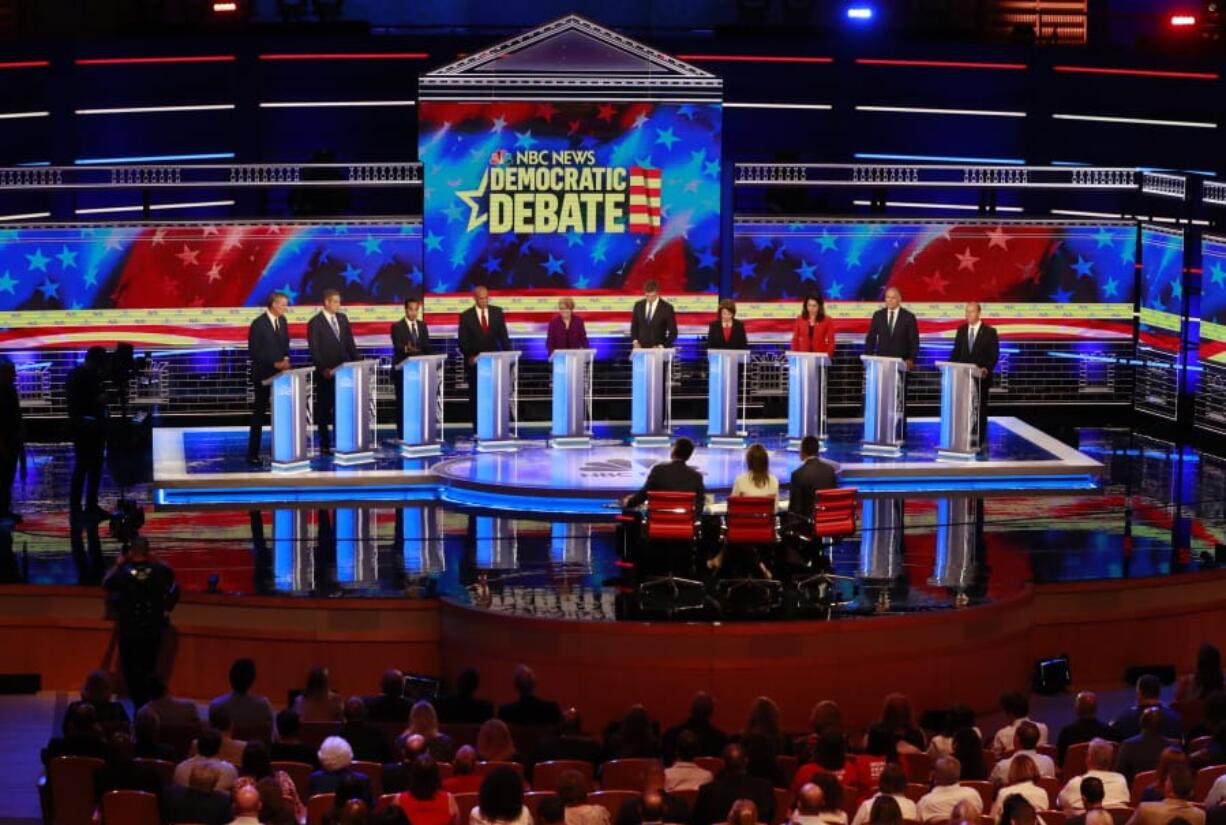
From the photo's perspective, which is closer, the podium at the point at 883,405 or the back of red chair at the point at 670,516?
the back of red chair at the point at 670,516

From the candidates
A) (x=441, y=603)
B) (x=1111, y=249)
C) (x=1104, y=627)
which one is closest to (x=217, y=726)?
(x=441, y=603)

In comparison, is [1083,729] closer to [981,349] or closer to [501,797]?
[501,797]

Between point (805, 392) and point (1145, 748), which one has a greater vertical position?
point (805, 392)

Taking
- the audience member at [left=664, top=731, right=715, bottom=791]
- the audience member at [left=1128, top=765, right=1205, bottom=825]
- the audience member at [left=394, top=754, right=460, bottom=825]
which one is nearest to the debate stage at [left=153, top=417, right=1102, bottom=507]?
the audience member at [left=664, top=731, right=715, bottom=791]

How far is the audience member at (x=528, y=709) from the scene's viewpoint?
1152 cm

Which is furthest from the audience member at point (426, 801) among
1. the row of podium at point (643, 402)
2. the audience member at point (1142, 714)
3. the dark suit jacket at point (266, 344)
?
the row of podium at point (643, 402)

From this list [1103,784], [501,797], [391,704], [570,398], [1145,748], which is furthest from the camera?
[570,398]

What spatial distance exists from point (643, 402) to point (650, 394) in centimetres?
10

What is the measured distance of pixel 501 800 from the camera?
8.78 meters

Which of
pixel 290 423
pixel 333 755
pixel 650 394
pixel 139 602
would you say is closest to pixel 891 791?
pixel 333 755

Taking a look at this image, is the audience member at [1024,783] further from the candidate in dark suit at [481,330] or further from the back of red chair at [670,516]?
the candidate in dark suit at [481,330]

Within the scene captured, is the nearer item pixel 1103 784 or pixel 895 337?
pixel 1103 784

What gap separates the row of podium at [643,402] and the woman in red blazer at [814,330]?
86 millimetres

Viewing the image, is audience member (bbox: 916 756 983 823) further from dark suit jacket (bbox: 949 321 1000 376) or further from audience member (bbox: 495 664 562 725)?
dark suit jacket (bbox: 949 321 1000 376)
